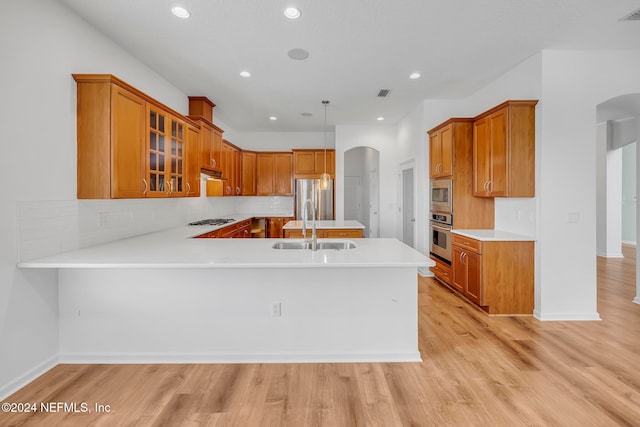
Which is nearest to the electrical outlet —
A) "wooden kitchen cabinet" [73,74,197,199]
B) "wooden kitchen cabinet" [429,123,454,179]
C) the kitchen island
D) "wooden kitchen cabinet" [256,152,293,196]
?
the kitchen island

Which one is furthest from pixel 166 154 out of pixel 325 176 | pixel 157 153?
pixel 325 176

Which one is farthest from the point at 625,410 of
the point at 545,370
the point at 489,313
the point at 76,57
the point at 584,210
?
the point at 76,57

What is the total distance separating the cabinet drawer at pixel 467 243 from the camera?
3498mm

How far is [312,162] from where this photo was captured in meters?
6.95

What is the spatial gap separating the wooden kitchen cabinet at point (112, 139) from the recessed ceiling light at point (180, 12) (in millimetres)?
723

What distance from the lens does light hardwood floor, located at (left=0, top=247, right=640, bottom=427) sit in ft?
6.02

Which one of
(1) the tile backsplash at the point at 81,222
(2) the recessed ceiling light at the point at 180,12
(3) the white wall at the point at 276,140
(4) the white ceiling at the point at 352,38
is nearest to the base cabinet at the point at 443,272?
(4) the white ceiling at the point at 352,38

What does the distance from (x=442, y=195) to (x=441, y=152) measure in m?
0.62

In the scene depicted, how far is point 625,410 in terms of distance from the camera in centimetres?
189

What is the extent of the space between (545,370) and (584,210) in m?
1.90

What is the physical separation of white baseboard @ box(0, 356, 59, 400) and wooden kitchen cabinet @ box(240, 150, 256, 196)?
4.75 metres

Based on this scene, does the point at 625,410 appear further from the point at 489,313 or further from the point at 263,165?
the point at 263,165

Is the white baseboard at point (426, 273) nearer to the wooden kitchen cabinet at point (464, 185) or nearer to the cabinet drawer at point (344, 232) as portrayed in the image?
the wooden kitchen cabinet at point (464, 185)

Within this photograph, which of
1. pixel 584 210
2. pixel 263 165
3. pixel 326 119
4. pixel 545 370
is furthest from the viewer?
pixel 263 165
